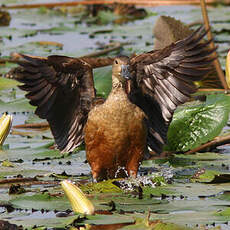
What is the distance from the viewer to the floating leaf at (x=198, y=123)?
6.25m

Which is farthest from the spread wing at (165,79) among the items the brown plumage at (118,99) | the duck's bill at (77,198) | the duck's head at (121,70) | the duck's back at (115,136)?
the duck's bill at (77,198)

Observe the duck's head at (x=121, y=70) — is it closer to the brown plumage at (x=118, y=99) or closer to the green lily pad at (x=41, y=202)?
the brown plumage at (x=118, y=99)

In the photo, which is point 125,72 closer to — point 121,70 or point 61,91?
point 121,70

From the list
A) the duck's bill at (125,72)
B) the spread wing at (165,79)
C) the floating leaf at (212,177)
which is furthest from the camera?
the spread wing at (165,79)

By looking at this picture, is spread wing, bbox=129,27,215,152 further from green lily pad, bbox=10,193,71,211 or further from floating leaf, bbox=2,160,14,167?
green lily pad, bbox=10,193,71,211

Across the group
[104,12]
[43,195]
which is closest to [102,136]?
[43,195]

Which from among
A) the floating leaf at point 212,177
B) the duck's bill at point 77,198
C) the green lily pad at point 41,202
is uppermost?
the duck's bill at point 77,198

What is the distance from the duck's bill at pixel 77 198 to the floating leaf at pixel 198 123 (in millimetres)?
2150

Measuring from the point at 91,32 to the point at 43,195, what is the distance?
9629 millimetres

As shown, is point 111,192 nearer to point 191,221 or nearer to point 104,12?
point 191,221

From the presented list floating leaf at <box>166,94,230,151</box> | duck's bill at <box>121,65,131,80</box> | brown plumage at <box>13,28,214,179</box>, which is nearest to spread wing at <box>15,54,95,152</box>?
brown plumage at <box>13,28,214,179</box>

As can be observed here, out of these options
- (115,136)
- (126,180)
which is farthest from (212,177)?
(115,136)

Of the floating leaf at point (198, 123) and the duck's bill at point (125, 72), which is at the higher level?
the duck's bill at point (125, 72)

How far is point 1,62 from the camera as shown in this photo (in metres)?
10.7
